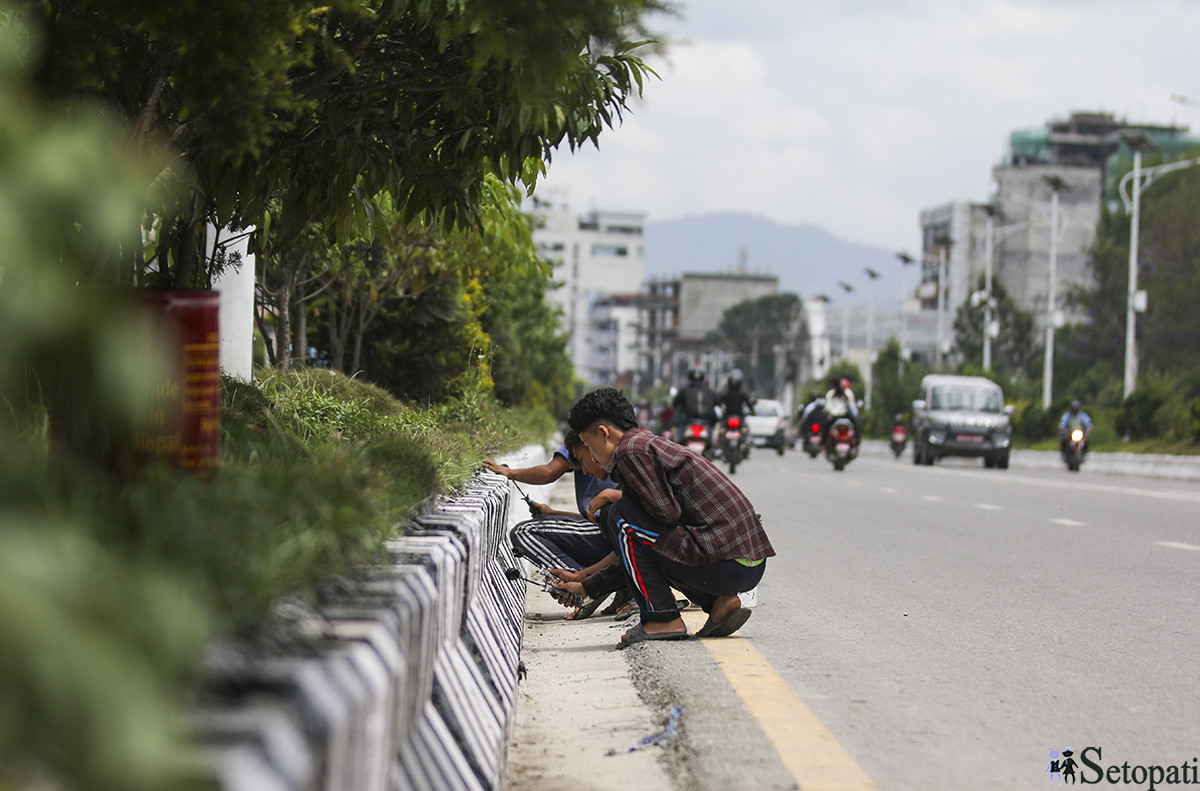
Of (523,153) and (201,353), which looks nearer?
(201,353)

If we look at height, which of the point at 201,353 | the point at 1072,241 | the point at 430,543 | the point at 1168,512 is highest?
the point at 1072,241

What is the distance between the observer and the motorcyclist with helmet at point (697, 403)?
25.0m

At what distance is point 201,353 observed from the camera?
381 cm

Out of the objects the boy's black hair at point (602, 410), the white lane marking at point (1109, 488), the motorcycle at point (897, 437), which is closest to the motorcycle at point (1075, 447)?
the white lane marking at point (1109, 488)

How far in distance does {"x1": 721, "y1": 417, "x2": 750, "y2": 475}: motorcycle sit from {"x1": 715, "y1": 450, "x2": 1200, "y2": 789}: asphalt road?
32.7 ft

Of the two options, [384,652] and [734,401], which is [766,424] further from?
[384,652]

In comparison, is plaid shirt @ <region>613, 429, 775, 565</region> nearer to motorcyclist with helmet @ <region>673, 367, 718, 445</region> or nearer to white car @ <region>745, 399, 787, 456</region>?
motorcyclist with helmet @ <region>673, 367, 718, 445</region>

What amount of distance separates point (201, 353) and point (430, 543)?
0.96 m

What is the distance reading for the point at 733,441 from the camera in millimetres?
25531

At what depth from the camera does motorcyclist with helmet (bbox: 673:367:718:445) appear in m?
25.0

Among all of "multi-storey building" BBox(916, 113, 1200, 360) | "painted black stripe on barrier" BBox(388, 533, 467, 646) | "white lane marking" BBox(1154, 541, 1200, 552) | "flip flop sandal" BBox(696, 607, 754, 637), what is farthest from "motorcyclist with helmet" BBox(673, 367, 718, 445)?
"multi-storey building" BBox(916, 113, 1200, 360)

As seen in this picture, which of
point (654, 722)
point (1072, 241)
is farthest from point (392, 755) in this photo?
point (1072, 241)

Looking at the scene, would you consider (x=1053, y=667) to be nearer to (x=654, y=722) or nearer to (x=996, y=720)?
(x=996, y=720)

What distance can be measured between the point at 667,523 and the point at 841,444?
21425 millimetres
